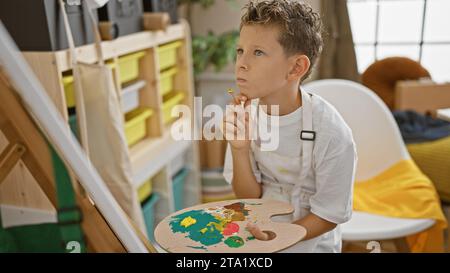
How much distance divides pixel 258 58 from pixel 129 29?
42 cm

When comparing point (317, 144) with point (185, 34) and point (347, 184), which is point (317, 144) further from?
point (185, 34)

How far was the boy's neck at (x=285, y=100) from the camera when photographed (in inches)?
18.6

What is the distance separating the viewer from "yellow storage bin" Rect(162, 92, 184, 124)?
924 mm

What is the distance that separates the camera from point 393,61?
682 millimetres

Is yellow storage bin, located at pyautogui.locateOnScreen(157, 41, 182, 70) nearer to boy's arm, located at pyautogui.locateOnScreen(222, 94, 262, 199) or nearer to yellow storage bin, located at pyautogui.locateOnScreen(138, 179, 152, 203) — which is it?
yellow storage bin, located at pyautogui.locateOnScreen(138, 179, 152, 203)

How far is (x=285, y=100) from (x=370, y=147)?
0.31 m

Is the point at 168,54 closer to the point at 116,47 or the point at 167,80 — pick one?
the point at 167,80

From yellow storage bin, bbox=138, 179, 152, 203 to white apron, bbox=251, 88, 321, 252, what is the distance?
37 cm

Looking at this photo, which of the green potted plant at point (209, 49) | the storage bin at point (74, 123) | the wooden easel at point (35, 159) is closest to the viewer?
the wooden easel at point (35, 159)

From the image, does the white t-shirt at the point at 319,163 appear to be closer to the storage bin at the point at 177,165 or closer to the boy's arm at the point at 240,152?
the boy's arm at the point at 240,152

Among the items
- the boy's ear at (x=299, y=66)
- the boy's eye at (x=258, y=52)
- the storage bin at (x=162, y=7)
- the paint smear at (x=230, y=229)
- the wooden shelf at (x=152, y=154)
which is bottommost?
the wooden shelf at (x=152, y=154)

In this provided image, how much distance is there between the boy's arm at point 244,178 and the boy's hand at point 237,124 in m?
0.02

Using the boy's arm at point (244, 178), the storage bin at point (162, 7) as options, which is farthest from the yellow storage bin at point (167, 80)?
the boy's arm at point (244, 178)
